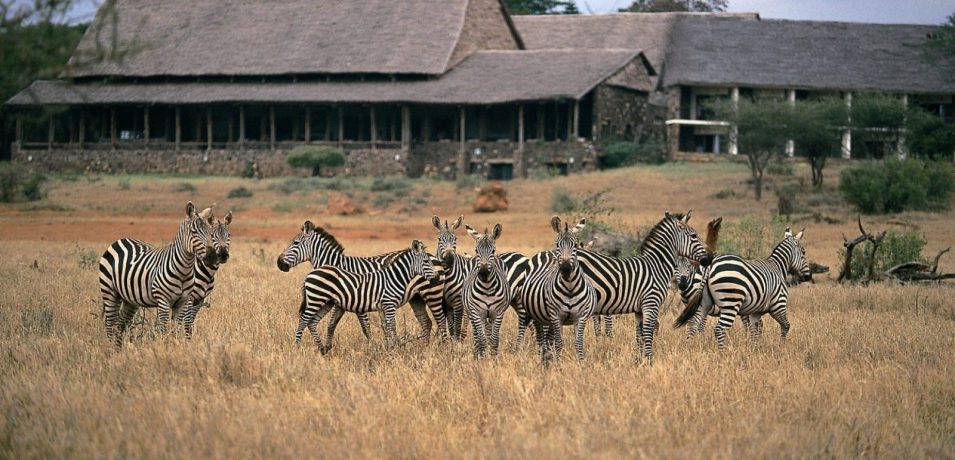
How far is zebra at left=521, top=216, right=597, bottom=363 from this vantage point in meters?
11.3

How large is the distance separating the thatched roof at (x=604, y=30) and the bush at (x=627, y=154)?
672cm

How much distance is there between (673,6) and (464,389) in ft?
222

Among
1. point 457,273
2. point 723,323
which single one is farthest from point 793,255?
point 457,273

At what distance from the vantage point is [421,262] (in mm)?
12703

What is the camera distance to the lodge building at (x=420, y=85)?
48.1 m

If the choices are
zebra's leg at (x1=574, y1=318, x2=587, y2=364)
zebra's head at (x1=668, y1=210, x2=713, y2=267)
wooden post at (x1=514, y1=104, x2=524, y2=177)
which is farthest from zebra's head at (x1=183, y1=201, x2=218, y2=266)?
wooden post at (x1=514, y1=104, x2=524, y2=177)

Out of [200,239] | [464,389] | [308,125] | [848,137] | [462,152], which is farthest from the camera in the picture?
[308,125]

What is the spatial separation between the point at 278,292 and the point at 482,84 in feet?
99.3

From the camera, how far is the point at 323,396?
9.83 meters

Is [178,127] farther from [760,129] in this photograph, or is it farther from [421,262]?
[421,262]

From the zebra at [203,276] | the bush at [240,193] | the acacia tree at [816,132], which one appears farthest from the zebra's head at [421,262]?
the bush at [240,193]

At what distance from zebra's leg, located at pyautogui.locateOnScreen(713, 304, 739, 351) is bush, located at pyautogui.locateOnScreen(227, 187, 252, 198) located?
2957 cm

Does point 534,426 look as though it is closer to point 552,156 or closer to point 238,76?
point 552,156

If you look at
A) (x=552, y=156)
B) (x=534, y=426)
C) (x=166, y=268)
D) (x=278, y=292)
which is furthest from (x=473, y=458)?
(x=552, y=156)
